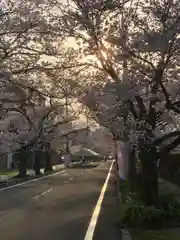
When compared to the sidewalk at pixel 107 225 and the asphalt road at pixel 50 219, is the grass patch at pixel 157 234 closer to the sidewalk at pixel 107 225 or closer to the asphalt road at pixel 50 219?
the sidewalk at pixel 107 225

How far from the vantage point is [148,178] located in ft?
48.5

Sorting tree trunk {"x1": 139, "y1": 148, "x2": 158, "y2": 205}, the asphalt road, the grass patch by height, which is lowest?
the grass patch

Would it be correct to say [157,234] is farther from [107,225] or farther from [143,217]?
[107,225]

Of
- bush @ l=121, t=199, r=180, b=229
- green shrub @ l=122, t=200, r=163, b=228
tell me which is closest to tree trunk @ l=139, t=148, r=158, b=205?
bush @ l=121, t=199, r=180, b=229

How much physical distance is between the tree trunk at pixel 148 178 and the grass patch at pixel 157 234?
8.82ft

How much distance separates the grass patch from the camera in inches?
415

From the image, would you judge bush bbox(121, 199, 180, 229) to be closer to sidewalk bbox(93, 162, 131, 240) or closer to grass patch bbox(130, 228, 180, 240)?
sidewalk bbox(93, 162, 131, 240)

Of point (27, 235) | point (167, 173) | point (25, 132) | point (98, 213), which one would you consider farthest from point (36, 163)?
point (27, 235)

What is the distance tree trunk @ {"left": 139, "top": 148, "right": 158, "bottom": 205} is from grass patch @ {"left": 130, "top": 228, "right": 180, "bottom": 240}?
8.82 ft

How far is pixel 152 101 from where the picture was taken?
49.3ft

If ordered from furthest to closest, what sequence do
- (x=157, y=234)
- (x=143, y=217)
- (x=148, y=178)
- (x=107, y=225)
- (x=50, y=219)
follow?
1. (x=148, y=178)
2. (x=50, y=219)
3. (x=107, y=225)
4. (x=143, y=217)
5. (x=157, y=234)

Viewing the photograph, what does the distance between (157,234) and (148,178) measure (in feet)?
12.5

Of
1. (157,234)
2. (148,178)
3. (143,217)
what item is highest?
(148,178)

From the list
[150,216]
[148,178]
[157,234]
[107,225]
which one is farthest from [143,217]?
[148,178]
